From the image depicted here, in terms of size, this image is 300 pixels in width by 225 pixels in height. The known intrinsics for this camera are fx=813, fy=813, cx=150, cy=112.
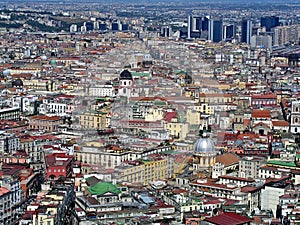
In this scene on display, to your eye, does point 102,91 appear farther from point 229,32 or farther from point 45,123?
point 229,32

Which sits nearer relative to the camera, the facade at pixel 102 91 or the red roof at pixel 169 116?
the red roof at pixel 169 116

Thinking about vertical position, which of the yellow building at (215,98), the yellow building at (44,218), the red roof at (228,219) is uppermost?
the yellow building at (44,218)

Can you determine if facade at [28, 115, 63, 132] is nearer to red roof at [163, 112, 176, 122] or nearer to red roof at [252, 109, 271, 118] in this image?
red roof at [163, 112, 176, 122]

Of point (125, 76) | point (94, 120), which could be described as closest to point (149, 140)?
point (94, 120)

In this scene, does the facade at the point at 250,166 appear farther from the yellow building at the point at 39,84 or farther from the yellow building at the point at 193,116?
the yellow building at the point at 39,84

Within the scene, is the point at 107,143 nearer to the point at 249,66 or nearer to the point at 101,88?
the point at 101,88

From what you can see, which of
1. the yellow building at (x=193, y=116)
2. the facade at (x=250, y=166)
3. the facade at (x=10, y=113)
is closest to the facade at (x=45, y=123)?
the facade at (x=10, y=113)
